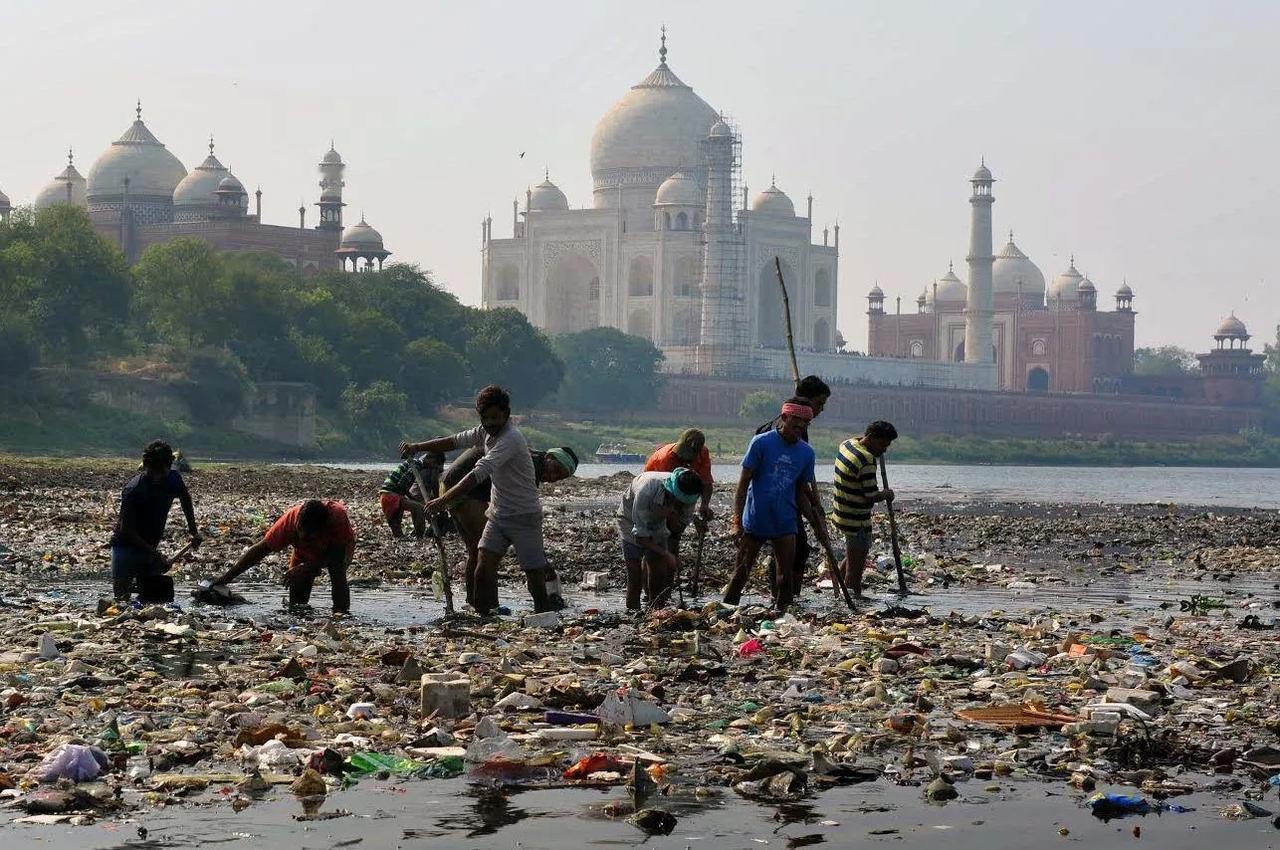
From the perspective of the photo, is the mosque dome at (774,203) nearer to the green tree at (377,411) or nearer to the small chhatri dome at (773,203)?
the small chhatri dome at (773,203)

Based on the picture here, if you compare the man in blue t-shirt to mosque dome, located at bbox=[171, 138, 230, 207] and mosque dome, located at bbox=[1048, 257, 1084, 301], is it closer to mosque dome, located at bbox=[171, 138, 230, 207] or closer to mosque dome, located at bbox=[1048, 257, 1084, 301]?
mosque dome, located at bbox=[171, 138, 230, 207]

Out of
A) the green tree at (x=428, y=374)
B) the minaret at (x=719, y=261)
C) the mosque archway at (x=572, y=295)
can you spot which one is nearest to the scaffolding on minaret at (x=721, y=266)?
the minaret at (x=719, y=261)

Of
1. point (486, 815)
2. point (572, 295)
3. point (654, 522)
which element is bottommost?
point (486, 815)

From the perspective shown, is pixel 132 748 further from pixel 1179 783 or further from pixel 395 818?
pixel 1179 783

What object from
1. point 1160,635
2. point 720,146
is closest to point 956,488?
point 1160,635

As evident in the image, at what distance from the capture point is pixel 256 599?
12594 millimetres

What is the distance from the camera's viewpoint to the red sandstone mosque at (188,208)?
89.1m

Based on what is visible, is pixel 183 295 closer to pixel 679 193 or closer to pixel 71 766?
pixel 679 193

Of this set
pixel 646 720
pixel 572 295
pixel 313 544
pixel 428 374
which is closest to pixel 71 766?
pixel 646 720

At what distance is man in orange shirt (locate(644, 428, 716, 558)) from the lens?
1155 centimetres

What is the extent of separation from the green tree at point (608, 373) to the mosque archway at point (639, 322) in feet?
44.3

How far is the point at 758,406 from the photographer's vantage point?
93000mm

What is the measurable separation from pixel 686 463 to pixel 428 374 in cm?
5458

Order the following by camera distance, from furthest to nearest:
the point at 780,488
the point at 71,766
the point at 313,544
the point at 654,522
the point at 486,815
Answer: the point at 313,544
the point at 654,522
the point at 780,488
the point at 71,766
the point at 486,815
